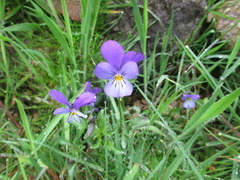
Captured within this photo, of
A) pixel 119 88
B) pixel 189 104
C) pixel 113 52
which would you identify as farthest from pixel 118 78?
pixel 189 104

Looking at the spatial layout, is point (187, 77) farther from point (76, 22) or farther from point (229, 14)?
point (76, 22)

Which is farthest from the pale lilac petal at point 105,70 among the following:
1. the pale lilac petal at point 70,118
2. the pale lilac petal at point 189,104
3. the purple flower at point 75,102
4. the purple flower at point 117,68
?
the pale lilac petal at point 189,104

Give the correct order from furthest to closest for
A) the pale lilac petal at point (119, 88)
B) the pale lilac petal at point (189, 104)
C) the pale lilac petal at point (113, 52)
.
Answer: the pale lilac petal at point (189, 104), the pale lilac petal at point (119, 88), the pale lilac petal at point (113, 52)

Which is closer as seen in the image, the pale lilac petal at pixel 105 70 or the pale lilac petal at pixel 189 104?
the pale lilac petal at pixel 105 70

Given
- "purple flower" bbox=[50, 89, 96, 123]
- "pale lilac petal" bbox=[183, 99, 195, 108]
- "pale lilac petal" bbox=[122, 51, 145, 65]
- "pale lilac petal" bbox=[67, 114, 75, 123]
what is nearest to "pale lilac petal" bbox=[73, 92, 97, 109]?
"purple flower" bbox=[50, 89, 96, 123]

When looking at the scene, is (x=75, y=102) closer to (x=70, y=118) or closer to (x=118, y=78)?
(x=70, y=118)

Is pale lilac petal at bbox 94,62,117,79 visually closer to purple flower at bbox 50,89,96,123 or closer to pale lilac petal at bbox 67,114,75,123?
purple flower at bbox 50,89,96,123

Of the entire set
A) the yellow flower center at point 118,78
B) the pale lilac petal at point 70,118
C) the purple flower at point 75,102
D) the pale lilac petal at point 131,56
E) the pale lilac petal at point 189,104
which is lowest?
the pale lilac petal at point 189,104

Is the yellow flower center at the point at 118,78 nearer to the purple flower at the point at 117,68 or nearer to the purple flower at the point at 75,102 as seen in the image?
the purple flower at the point at 117,68
